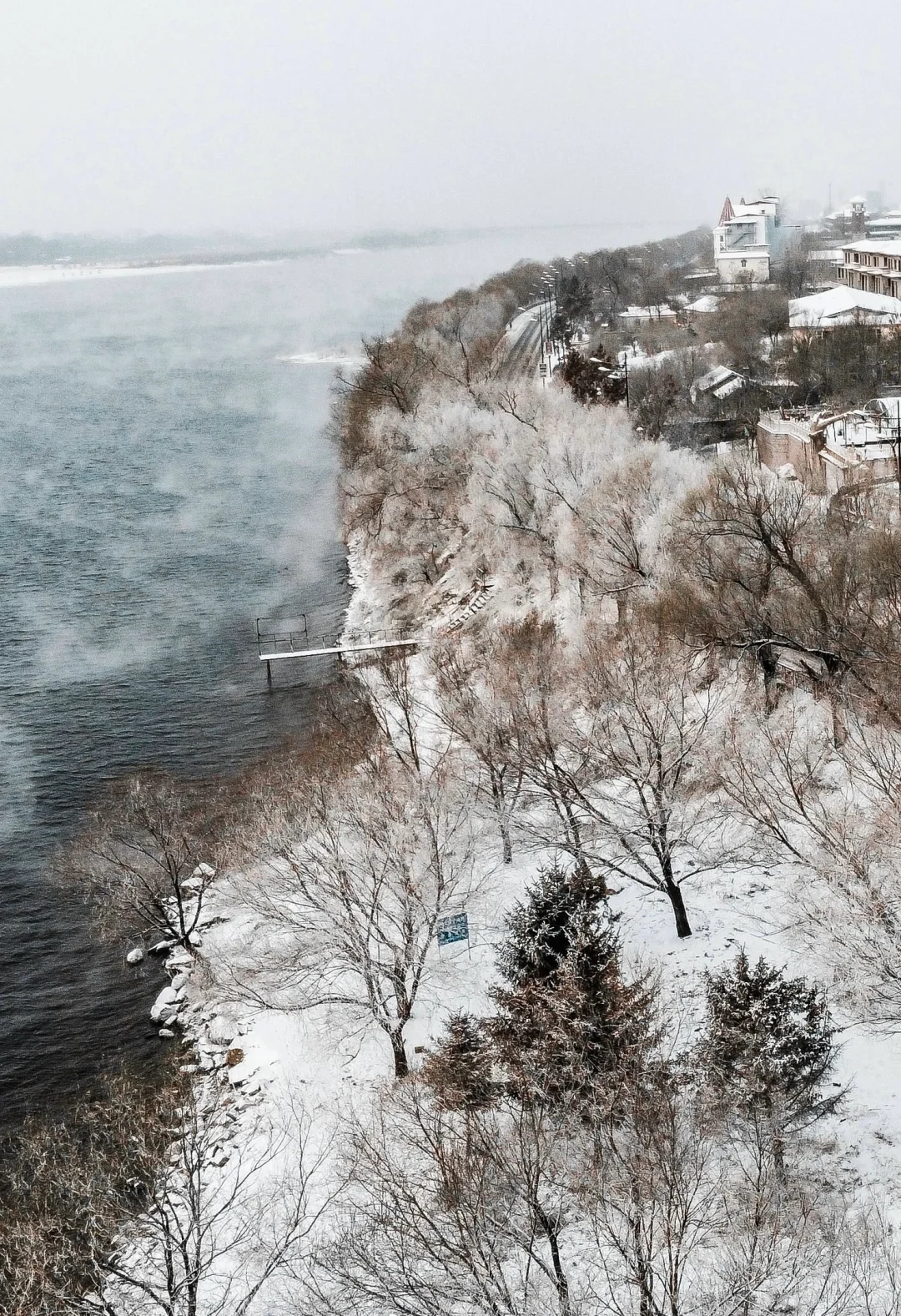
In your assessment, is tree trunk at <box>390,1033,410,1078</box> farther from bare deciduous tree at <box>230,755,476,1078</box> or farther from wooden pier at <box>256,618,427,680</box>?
wooden pier at <box>256,618,427,680</box>

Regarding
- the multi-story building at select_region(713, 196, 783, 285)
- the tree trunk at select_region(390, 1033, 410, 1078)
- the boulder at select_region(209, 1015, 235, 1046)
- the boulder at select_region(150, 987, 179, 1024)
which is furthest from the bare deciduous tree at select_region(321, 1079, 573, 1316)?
the multi-story building at select_region(713, 196, 783, 285)

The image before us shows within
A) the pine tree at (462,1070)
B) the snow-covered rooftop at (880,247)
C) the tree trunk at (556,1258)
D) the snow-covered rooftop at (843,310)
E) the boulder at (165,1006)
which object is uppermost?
the snow-covered rooftop at (880,247)

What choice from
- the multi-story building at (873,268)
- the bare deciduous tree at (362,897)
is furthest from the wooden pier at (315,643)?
the multi-story building at (873,268)

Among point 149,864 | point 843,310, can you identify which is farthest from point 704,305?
point 149,864

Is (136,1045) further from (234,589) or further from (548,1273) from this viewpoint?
(234,589)

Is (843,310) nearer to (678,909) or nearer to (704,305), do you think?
(704,305)

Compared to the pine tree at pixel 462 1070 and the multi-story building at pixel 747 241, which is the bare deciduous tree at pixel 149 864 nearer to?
the pine tree at pixel 462 1070
